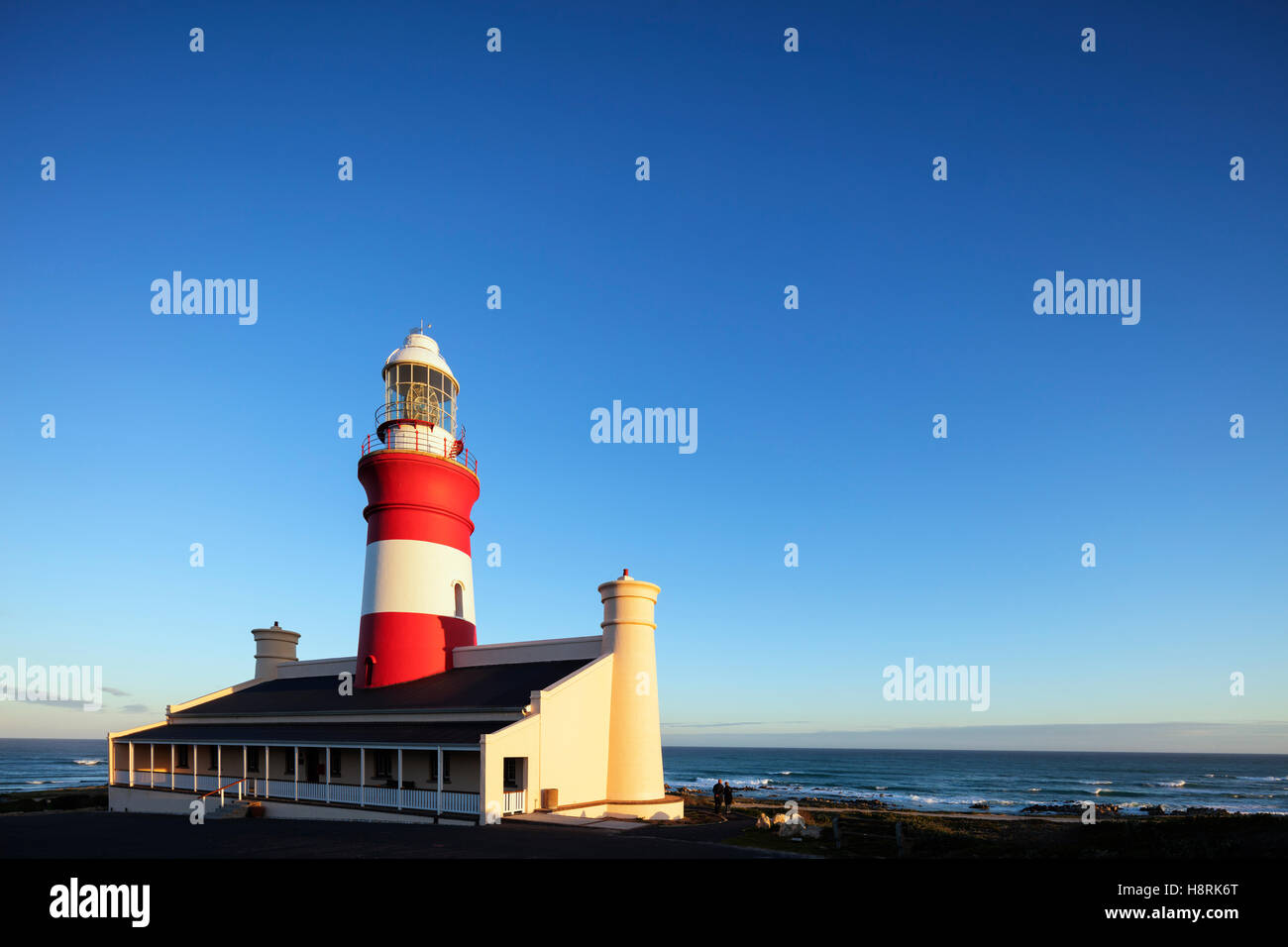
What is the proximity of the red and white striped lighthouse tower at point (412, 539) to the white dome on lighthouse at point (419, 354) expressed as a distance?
0.06 metres

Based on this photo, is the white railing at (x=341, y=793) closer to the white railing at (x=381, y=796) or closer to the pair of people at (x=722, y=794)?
the white railing at (x=381, y=796)

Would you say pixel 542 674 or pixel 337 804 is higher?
pixel 542 674

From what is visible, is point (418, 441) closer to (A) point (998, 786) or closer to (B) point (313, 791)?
(B) point (313, 791)

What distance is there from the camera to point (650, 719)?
79.3 feet

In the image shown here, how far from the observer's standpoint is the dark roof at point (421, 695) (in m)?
23.4

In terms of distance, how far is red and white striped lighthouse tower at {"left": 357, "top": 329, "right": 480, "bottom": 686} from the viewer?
93.7 ft

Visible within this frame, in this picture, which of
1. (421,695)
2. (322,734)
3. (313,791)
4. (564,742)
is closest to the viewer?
(564,742)

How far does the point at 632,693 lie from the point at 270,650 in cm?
2269

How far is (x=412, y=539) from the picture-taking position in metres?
29.1

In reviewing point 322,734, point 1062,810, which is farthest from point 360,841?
point 1062,810

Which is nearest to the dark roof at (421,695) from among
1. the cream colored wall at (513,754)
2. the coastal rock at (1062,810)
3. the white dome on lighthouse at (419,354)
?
the cream colored wall at (513,754)
